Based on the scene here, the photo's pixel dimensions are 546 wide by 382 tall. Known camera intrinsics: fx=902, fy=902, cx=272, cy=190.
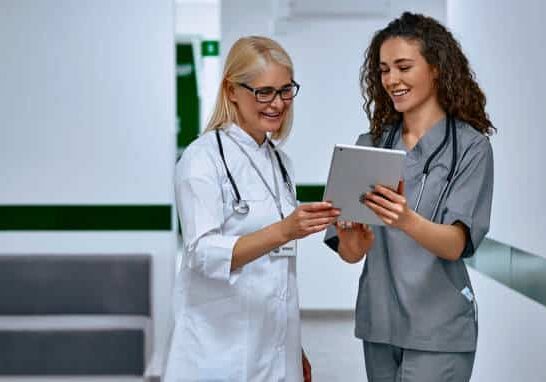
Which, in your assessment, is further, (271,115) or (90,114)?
(90,114)

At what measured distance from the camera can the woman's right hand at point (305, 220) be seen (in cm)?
216

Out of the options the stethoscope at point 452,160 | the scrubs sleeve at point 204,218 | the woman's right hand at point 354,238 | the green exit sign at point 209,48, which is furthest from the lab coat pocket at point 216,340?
the green exit sign at point 209,48

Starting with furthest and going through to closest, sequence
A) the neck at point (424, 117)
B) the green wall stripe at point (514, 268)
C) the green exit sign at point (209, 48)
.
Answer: the green exit sign at point (209, 48) → the green wall stripe at point (514, 268) → the neck at point (424, 117)

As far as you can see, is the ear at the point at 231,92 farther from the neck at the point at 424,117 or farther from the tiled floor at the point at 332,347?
the tiled floor at the point at 332,347

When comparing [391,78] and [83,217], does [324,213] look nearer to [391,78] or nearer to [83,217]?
[391,78]

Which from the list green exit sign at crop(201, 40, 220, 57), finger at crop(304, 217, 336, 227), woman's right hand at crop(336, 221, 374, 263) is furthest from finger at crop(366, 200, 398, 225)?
green exit sign at crop(201, 40, 220, 57)

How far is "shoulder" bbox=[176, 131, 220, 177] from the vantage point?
2.29 metres

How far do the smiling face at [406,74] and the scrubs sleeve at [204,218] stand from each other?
0.54 metres

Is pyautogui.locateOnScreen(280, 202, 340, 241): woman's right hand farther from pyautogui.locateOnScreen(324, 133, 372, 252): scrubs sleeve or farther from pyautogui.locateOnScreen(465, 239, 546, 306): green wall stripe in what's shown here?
pyautogui.locateOnScreen(465, 239, 546, 306): green wall stripe

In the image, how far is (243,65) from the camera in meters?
2.34

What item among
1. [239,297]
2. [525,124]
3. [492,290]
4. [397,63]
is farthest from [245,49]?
[492,290]

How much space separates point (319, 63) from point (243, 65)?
16.4ft

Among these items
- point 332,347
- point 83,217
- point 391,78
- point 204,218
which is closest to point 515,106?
point 391,78

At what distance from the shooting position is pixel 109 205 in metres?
5.37
